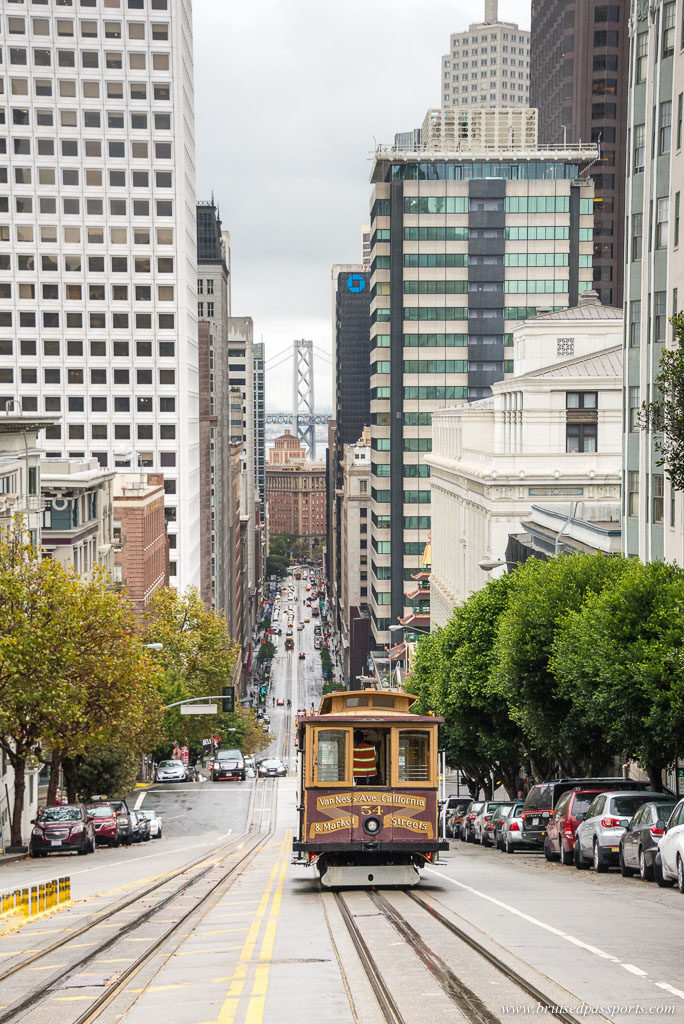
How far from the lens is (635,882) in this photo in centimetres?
2619

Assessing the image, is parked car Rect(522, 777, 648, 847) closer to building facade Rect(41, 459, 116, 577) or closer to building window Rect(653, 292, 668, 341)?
building window Rect(653, 292, 668, 341)

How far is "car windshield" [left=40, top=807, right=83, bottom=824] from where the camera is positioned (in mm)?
42000

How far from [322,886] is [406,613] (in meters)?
116

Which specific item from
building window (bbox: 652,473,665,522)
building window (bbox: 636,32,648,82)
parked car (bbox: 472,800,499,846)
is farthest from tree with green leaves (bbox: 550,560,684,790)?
building window (bbox: 636,32,648,82)

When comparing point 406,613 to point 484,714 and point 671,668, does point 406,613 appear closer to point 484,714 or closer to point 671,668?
point 484,714

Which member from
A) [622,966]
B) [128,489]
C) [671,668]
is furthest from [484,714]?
[128,489]

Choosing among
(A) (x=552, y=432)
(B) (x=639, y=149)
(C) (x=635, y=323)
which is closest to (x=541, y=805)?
(C) (x=635, y=323)

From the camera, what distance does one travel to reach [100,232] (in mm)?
116250

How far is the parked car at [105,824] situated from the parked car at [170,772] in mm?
39209

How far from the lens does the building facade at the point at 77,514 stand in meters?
70.1

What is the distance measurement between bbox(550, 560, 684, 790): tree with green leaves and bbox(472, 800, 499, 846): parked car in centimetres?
931

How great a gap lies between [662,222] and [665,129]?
11.2ft

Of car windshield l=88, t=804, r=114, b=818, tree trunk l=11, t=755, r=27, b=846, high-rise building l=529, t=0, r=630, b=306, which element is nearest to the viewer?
tree trunk l=11, t=755, r=27, b=846

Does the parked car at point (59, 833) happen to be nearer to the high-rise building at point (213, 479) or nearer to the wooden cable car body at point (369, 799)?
the wooden cable car body at point (369, 799)
